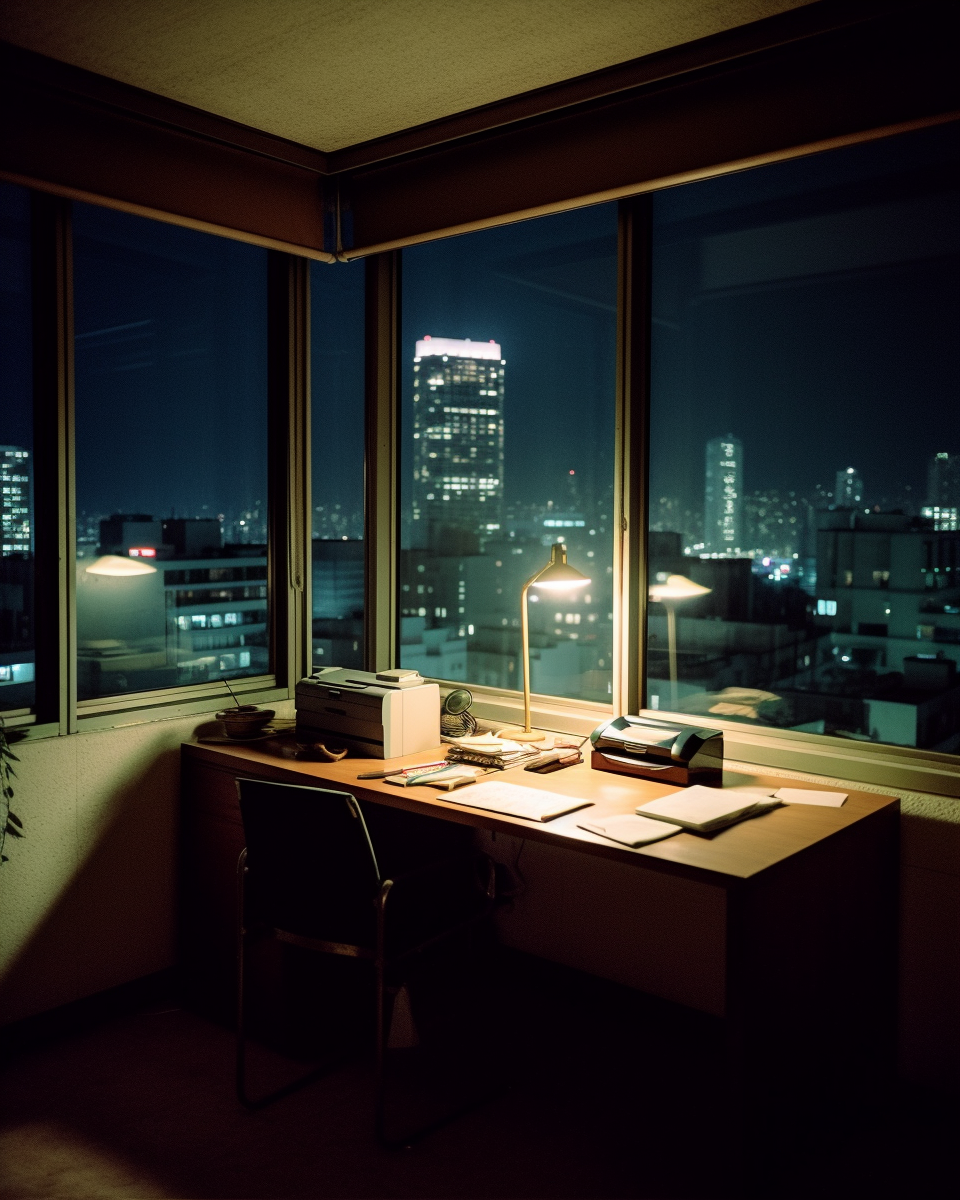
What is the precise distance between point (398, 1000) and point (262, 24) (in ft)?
9.27

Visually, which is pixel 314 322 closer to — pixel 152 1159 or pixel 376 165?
pixel 376 165

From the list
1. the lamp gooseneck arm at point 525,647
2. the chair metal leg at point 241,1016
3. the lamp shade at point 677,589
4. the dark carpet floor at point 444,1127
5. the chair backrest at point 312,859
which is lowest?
the dark carpet floor at point 444,1127

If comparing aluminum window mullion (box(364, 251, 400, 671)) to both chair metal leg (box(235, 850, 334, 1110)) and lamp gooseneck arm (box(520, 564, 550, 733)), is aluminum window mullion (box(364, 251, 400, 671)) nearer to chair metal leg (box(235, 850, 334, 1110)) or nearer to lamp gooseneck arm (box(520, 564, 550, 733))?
lamp gooseneck arm (box(520, 564, 550, 733))

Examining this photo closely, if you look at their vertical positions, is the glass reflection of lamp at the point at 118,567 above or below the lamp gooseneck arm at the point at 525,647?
above

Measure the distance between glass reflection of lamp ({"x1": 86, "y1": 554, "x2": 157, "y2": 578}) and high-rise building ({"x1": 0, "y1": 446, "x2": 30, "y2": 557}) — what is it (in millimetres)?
242

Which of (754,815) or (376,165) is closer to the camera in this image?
(754,815)

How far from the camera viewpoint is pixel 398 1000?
280 cm

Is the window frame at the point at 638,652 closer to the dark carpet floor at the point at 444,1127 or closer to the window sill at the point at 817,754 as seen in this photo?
the window sill at the point at 817,754

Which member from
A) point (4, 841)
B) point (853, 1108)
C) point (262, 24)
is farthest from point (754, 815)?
point (262, 24)

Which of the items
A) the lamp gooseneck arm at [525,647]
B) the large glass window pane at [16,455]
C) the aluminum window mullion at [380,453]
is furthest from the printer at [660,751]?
the large glass window pane at [16,455]

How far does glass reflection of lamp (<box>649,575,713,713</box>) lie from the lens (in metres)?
3.06

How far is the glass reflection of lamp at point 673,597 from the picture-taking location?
3.06m

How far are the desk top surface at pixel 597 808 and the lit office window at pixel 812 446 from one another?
456 millimetres

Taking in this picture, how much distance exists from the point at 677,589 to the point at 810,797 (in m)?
0.86
